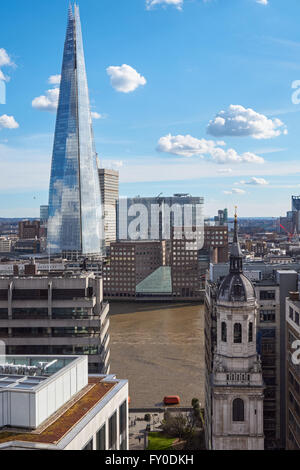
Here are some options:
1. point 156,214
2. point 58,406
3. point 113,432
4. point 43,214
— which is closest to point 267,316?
point 113,432

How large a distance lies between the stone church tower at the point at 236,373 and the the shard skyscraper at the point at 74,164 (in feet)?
296

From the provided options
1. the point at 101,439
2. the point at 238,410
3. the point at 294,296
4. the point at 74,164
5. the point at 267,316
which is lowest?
the point at 238,410

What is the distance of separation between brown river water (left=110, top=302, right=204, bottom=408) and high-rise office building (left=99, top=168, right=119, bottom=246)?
10359 centimetres

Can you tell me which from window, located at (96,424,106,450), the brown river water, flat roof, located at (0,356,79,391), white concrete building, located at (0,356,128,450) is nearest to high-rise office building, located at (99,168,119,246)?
the brown river water

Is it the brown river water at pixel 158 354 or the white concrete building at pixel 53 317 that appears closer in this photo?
the white concrete building at pixel 53 317

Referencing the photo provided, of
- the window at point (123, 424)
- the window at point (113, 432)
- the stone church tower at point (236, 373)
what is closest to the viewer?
the window at point (113, 432)

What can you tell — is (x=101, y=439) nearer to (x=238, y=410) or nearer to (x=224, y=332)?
(x=238, y=410)

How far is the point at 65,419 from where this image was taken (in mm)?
12383

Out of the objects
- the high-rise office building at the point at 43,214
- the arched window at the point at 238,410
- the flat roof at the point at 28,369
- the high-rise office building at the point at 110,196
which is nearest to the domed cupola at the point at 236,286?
the arched window at the point at 238,410

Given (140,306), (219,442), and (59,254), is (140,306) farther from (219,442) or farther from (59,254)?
(219,442)

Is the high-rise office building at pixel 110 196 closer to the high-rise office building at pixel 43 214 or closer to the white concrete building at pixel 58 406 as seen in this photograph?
the high-rise office building at pixel 43 214

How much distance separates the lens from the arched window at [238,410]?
2181cm

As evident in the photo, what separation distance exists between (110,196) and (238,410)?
560ft

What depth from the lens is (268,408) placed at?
82.1 feet
